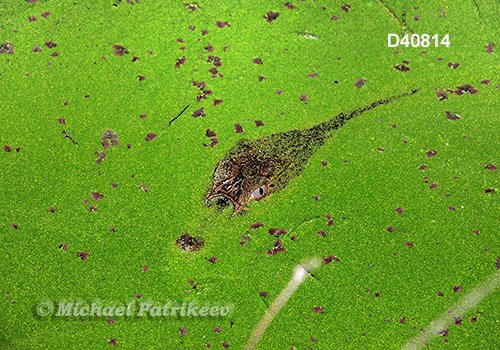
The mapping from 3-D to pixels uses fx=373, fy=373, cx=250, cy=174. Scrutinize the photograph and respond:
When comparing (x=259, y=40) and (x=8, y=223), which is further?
(x=259, y=40)

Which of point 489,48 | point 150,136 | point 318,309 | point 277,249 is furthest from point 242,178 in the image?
point 489,48

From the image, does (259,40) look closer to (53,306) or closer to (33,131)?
(33,131)

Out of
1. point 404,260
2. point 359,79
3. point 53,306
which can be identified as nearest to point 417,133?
point 359,79

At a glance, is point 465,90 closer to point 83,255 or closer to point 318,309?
point 318,309

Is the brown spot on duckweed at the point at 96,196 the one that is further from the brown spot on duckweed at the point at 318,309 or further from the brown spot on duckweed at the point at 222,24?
the brown spot on duckweed at the point at 222,24

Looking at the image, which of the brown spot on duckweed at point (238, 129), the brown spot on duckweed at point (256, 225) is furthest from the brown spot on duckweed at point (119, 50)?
the brown spot on duckweed at point (256, 225)

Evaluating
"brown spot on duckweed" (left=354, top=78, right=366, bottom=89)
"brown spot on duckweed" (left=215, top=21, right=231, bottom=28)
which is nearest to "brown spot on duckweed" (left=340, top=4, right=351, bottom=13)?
"brown spot on duckweed" (left=354, top=78, right=366, bottom=89)
